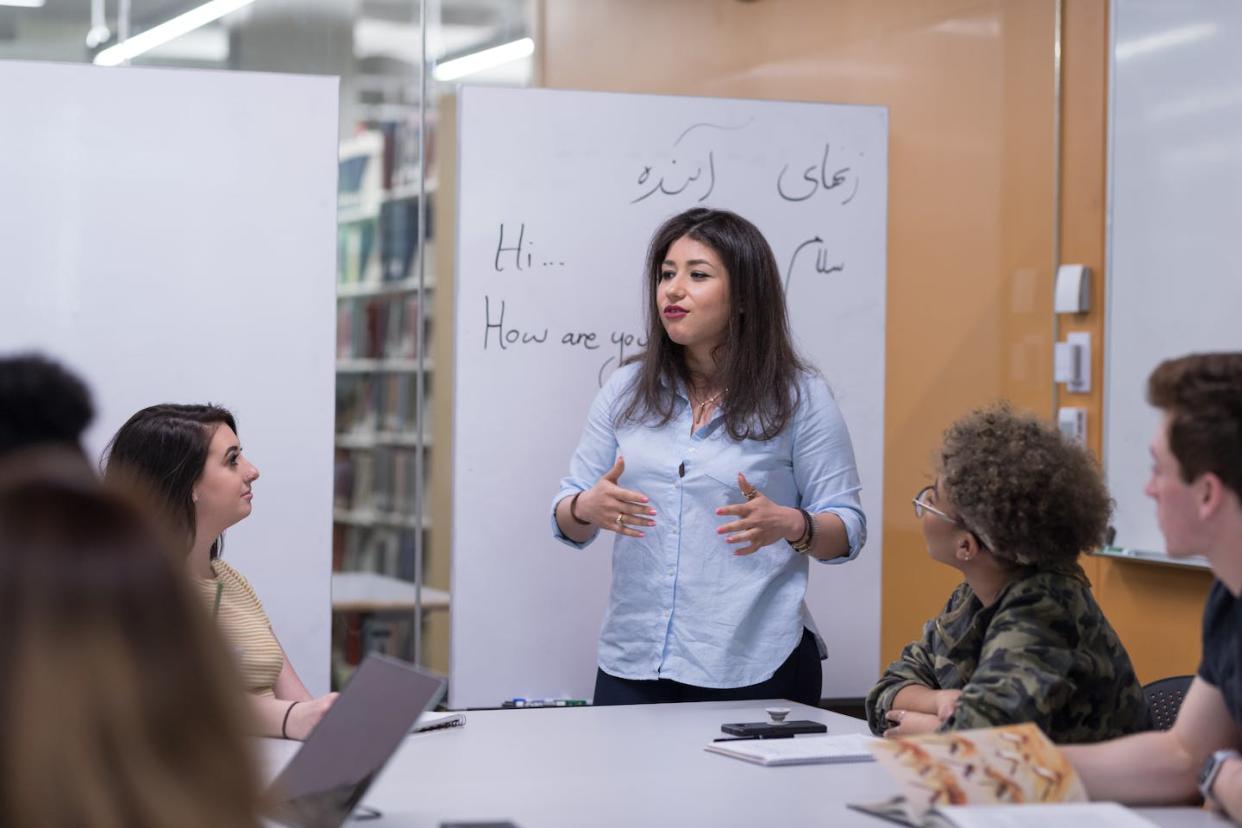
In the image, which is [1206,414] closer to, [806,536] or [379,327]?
[806,536]

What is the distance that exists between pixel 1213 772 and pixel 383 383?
258cm

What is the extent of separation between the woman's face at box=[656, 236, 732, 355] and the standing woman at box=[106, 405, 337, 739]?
883 mm

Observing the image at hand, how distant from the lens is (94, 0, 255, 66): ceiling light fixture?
11.7ft

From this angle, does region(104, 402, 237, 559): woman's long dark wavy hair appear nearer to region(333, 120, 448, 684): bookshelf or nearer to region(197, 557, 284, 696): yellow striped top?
region(197, 557, 284, 696): yellow striped top

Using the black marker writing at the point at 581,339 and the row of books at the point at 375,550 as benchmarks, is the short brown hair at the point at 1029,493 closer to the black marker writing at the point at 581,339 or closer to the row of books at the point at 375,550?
the black marker writing at the point at 581,339

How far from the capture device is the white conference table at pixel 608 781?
171 centimetres

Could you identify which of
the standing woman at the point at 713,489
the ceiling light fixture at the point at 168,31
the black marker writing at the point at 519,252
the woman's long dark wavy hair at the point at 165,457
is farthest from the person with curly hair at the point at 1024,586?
the ceiling light fixture at the point at 168,31

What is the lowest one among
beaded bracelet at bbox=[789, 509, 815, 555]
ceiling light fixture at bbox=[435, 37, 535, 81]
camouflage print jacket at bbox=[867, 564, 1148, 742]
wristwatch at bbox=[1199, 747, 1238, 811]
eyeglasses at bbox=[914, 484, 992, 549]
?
wristwatch at bbox=[1199, 747, 1238, 811]

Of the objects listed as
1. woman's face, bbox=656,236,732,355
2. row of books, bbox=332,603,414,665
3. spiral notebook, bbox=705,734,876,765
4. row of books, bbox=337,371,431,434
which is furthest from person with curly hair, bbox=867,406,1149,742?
row of books, bbox=337,371,431,434

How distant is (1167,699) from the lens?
2.39m

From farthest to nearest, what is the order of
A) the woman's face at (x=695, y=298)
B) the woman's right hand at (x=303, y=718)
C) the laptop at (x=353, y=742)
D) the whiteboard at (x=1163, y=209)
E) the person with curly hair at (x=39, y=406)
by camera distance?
1. the whiteboard at (x=1163, y=209)
2. the woman's face at (x=695, y=298)
3. the woman's right hand at (x=303, y=718)
4. the laptop at (x=353, y=742)
5. the person with curly hair at (x=39, y=406)

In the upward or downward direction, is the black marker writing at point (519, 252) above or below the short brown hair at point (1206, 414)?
above

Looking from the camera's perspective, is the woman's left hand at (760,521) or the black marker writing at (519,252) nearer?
the woman's left hand at (760,521)

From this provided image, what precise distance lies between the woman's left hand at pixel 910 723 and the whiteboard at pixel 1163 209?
1.73 meters
